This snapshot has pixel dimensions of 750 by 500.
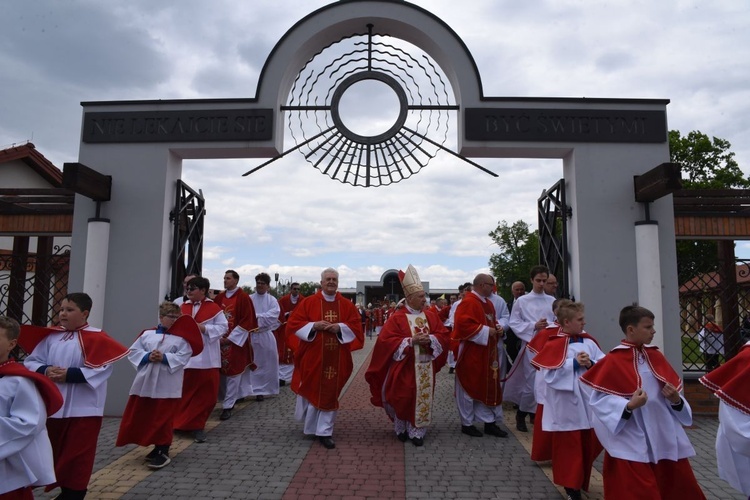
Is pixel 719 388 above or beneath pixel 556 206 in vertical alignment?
beneath

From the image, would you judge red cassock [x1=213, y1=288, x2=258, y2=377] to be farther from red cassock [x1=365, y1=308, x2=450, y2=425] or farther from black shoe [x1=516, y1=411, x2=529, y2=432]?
black shoe [x1=516, y1=411, x2=529, y2=432]

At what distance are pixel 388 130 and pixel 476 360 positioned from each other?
3456mm

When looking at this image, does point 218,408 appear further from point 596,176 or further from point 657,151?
point 657,151

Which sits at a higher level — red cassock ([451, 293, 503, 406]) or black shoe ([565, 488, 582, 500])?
red cassock ([451, 293, 503, 406])

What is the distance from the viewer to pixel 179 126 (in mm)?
7816

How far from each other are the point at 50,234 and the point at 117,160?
4.90 ft

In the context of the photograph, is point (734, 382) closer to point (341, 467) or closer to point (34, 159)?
point (341, 467)

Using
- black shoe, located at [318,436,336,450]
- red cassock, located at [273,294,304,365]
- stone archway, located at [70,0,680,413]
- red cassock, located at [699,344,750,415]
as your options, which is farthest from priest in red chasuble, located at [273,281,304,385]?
red cassock, located at [699,344,750,415]

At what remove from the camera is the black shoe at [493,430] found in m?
6.53

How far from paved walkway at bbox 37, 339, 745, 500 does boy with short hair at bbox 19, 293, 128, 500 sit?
58cm

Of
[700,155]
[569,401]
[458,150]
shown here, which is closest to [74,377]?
[569,401]

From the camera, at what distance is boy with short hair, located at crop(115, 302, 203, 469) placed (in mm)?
5246

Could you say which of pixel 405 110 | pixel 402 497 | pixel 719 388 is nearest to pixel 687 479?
pixel 719 388

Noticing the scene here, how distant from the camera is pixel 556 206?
25.9ft
